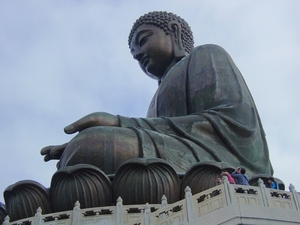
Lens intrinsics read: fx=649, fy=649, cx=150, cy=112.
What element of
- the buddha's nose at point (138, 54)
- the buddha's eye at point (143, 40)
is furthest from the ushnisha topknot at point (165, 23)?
the buddha's nose at point (138, 54)

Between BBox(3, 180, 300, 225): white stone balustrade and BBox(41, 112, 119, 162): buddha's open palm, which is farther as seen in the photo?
BBox(41, 112, 119, 162): buddha's open palm

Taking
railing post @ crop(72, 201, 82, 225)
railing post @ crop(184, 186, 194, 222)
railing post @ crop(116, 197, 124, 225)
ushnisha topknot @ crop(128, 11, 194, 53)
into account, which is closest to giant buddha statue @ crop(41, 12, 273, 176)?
ushnisha topknot @ crop(128, 11, 194, 53)

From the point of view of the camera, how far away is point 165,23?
13133mm

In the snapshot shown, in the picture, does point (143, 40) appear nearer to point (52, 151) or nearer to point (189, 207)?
point (52, 151)

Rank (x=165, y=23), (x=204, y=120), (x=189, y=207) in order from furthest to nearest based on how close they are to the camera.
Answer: (x=165, y=23), (x=204, y=120), (x=189, y=207)

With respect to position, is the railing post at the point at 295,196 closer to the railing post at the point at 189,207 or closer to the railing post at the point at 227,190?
the railing post at the point at 227,190

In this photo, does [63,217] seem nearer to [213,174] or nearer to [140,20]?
[213,174]

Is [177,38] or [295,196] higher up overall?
[177,38]

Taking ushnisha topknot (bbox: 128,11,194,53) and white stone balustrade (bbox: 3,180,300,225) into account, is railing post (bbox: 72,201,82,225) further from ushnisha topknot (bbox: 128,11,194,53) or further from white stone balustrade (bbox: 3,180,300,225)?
ushnisha topknot (bbox: 128,11,194,53)

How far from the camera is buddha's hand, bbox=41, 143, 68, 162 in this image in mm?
9534

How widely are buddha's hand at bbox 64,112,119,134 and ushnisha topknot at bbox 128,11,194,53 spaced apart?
3.99 m

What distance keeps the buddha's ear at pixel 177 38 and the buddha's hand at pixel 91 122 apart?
3693 mm

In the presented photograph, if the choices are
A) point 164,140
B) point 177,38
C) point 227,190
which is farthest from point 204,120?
point 227,190

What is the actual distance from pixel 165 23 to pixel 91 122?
433 cm
